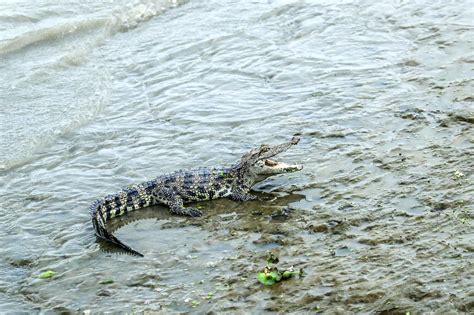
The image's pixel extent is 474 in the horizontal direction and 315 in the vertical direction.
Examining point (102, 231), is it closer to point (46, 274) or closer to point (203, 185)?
point (46, 274)

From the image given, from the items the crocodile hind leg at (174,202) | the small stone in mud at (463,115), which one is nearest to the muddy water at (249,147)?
the small stone in mud at (463,115)

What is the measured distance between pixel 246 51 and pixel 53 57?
161 inches

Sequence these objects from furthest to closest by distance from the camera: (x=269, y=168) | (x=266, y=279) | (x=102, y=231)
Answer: (x=269, y=168), (x=102, y=231), (x=266, y=279)

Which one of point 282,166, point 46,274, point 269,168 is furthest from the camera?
point 269,168

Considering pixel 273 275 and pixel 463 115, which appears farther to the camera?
pixel 463 115

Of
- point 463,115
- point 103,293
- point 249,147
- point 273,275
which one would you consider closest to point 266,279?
point 273,275

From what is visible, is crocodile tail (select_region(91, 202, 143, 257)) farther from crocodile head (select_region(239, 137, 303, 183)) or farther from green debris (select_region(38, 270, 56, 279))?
crocodile head (select_region(239, 137, 303, 183))

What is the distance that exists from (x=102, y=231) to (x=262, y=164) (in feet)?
6.60

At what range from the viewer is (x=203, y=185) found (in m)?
8.09

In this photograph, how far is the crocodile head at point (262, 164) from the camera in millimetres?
7996

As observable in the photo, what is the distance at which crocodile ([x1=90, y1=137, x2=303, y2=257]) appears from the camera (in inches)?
311

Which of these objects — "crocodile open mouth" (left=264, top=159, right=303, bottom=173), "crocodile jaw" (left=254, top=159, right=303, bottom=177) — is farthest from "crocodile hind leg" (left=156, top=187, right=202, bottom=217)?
"crocodile open mouth" (left=264, top=159, right=303, bottom=173)

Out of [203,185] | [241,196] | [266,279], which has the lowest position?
[241,196]

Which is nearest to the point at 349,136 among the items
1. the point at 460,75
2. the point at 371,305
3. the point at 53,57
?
the point at 460,75
